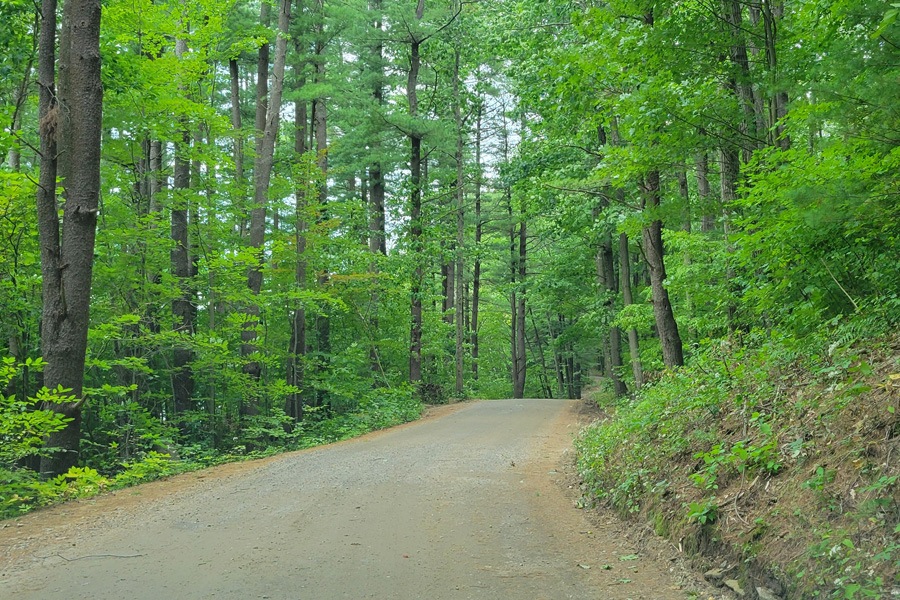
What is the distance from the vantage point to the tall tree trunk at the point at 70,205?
7984mm

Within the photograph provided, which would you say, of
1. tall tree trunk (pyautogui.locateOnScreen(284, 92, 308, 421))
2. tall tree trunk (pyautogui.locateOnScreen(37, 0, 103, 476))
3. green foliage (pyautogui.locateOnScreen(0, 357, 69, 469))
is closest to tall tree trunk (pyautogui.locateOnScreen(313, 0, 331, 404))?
tall tree trunk (pyautogui.locateOnScreen(284, 92, 308, 421))

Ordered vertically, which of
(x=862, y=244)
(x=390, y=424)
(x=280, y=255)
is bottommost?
(x=390, y=424)

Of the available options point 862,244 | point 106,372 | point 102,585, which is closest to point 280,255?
point 106,372

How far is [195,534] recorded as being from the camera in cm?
574

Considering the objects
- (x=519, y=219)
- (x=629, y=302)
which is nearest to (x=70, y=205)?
(x=629, y=302)

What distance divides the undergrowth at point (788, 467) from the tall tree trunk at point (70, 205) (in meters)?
6.97

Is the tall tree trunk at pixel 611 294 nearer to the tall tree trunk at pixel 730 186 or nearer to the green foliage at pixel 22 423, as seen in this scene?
the tall tree trunk at pixel 730 186

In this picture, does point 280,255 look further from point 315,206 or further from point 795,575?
point 795,575

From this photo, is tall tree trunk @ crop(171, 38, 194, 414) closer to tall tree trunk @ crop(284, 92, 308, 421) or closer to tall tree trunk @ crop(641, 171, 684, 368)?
tall tree trunk @ crop(284, 92, 308, 421)

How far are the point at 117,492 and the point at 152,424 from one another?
14.5ft

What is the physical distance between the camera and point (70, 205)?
8125 millimetres

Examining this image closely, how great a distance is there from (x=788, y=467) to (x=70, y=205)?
8.79m

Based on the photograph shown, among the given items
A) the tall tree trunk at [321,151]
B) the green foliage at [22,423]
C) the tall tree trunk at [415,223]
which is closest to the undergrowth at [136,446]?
the green foliage at [22,423]

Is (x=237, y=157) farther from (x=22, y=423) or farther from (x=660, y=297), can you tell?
(x=660, y=297)
